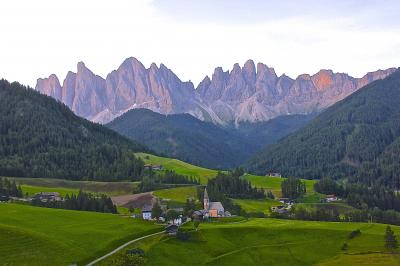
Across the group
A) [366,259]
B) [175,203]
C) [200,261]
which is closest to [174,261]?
[200,261]

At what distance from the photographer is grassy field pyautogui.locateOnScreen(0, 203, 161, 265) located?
3821 inches

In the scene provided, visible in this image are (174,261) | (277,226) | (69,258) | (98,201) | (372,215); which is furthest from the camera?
(372,215)

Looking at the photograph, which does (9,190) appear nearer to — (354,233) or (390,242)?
(354,233)

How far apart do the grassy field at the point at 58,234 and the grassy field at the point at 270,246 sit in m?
6.43

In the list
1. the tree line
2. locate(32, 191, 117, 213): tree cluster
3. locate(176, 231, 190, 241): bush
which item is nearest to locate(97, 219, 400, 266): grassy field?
locate(176, 231, 190, 241): bush

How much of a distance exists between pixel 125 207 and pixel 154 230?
6623 cm

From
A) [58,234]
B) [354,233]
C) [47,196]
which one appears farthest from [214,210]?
[58,234]

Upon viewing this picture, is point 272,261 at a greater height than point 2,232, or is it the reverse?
point 2,232

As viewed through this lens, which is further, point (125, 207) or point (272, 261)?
point (125, 207)

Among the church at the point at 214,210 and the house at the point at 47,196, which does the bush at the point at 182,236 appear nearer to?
the church at the point at 214,210

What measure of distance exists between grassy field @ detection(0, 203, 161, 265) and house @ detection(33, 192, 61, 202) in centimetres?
3382

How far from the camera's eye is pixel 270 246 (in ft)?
395

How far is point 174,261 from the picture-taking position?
348 ft

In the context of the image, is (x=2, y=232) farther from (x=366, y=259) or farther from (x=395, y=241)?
(x=395, y=241)
